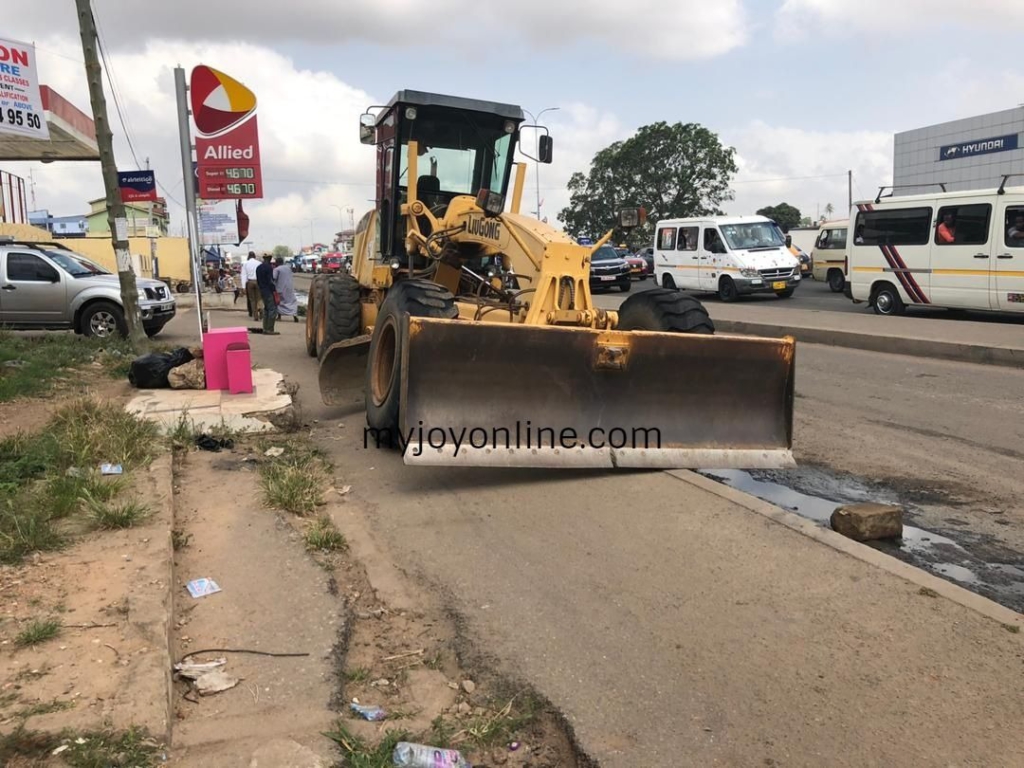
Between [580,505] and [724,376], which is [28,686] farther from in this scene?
[724,376]

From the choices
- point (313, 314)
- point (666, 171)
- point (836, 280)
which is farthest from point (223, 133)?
point (666, 171)

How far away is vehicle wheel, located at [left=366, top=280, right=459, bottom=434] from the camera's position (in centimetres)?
604

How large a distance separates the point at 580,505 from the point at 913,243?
13.6 m

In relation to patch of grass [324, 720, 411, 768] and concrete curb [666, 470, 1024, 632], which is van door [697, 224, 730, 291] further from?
patch of grass [324, 720, 411, 768]

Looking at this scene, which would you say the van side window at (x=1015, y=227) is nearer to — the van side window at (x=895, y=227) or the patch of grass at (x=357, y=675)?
the van side window at (x=895, y=227)

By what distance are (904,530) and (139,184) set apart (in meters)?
23.6

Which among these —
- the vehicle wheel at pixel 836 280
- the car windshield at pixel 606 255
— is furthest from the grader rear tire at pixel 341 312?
the vehicle wheel at pixel 836 280

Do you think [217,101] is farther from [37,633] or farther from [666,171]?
[666,171]

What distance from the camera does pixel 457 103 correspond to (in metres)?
8.31

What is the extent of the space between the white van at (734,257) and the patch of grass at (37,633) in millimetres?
20151

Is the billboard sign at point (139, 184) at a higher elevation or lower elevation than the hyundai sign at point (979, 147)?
lower

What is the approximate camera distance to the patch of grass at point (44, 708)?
278cm

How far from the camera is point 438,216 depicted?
28.2 feet

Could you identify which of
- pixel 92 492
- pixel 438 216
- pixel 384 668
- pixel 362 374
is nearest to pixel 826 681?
pixel 384 668
